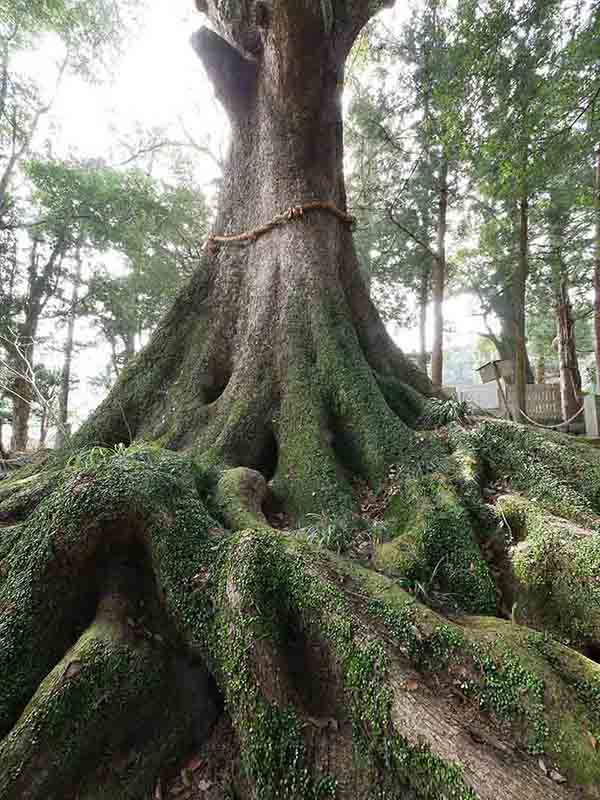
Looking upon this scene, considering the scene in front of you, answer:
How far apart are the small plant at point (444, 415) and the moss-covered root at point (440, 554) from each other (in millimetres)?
1194

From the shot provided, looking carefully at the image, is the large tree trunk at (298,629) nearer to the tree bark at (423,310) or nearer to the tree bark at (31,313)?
the tree bark at (31,313)

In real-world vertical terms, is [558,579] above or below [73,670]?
above

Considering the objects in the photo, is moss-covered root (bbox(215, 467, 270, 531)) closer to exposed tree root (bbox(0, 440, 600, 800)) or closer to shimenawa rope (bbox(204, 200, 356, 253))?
exposed tree root (bbox(0, 440, 600, 800))

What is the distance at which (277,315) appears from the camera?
420cm

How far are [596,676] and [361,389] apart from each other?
8.04 ft

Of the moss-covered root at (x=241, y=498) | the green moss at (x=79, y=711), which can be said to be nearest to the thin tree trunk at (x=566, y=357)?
the moss-covered root at (x=241, y=498)

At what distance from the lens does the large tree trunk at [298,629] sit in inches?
57.1

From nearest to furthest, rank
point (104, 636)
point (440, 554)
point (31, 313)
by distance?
point (104, 636), point (440, 554), point (31, 313)

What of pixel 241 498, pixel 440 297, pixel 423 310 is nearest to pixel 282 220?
pixel 241 498

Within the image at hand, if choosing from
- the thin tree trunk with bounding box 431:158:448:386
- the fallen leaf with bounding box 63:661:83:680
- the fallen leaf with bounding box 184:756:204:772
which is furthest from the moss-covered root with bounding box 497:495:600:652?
the thin tree trunk with bounding box 431:158:448:386

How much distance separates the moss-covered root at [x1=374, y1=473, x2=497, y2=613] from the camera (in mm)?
2217

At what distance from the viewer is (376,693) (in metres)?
1.50

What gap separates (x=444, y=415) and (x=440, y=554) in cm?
176

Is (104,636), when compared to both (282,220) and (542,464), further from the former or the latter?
(282,220)
